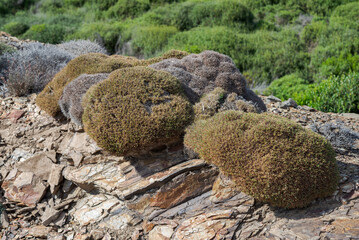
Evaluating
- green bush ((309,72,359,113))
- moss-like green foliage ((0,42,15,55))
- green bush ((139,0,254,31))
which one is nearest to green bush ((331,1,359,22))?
green bush ((139,0,254,31))

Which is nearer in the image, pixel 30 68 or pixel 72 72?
pixel 72 72

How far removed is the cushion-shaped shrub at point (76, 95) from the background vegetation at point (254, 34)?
623 cm

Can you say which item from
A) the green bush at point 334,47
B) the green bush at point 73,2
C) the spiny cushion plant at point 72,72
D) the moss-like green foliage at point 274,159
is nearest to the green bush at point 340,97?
the green bush at point 334,47

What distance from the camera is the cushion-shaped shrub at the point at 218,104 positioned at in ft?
16.7

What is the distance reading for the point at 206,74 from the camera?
19.6 feet

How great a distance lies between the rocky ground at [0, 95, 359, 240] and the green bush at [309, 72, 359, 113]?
3.10 metres

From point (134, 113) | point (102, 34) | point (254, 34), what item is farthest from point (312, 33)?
point (134, 113)

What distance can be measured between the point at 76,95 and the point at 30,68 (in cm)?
282

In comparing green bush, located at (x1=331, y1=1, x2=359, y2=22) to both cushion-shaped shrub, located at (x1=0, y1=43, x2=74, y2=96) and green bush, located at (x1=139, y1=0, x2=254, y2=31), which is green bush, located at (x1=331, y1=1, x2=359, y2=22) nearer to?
green bush, located at (x1=139, y1=0, x2=254, y2=31)

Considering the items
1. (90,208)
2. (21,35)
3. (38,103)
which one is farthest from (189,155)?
(21,35)

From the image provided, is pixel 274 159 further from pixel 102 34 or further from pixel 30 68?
pixel 102 34

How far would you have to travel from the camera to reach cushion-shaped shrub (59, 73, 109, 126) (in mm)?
5586

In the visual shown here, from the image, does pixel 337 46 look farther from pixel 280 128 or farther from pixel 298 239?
pixel 298 239

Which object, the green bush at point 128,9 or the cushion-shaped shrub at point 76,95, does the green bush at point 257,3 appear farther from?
the cushion-shaped shrub at point 76,95
